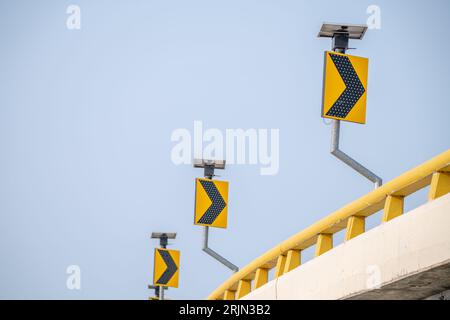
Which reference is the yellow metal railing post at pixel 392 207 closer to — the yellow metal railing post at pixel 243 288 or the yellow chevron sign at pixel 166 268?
the yellow metal railing post at pixel 243 288

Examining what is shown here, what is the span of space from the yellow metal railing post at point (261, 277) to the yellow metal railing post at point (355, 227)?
3.40 m

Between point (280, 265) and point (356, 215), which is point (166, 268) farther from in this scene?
point (356, 215)

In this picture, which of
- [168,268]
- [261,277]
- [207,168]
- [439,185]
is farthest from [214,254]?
[439,185]

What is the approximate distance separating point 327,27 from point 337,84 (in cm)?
80

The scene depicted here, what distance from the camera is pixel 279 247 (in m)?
12.3

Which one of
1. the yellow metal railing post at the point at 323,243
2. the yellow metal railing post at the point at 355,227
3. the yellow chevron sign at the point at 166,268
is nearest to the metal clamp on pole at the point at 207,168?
the yellow chevron sign at the point at 166,268

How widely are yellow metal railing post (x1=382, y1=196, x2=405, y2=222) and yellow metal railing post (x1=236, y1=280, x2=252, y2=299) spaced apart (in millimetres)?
5425

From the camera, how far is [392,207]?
9.37 metres

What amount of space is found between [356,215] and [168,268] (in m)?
15.8

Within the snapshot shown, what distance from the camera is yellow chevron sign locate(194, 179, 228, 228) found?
21422 mm

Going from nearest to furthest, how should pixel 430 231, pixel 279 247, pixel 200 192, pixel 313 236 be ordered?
1. pixel 430 231
2. pixel 313 236
3. pixel 279 247
4. pixel 200 192

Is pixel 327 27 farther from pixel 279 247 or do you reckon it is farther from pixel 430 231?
pixel 430 231

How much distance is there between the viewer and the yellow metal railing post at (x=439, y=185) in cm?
862
